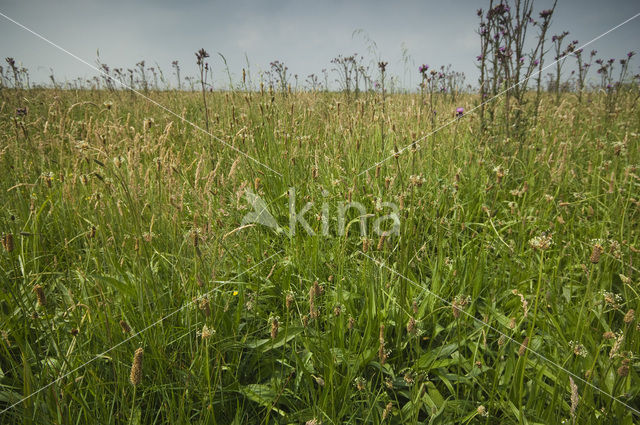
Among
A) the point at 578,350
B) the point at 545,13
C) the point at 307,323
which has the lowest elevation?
the point at 578,350

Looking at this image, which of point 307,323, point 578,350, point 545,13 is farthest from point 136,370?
point 545,13

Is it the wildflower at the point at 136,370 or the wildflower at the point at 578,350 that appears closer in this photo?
the wildflower at the point at 136,370

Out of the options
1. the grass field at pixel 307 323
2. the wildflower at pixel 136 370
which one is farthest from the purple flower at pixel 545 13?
the wildflower at pixel 136 370

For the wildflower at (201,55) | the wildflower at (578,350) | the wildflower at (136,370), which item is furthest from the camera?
the wildflower at (201,55)

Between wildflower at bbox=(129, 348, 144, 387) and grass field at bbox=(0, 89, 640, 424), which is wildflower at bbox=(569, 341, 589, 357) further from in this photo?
wildflower at bbox=(129, 348, 144, 387)

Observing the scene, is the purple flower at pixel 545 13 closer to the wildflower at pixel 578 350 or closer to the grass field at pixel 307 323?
the grass field at pixel 307 323

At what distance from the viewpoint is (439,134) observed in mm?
3260

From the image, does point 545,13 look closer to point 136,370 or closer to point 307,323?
point 307,323

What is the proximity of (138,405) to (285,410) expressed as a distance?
499 millimetres

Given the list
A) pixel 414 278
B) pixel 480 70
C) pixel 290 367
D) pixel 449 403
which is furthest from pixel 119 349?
pixel 480 70

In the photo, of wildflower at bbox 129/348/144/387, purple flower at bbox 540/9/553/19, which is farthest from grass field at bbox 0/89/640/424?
purple flower at bbox 540/9/553/19

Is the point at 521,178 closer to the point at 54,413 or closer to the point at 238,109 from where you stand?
the point at 54,413

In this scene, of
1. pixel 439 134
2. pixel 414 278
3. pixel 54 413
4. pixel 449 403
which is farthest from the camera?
pixel 439 134

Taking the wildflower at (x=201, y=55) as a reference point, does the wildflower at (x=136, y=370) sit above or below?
below
